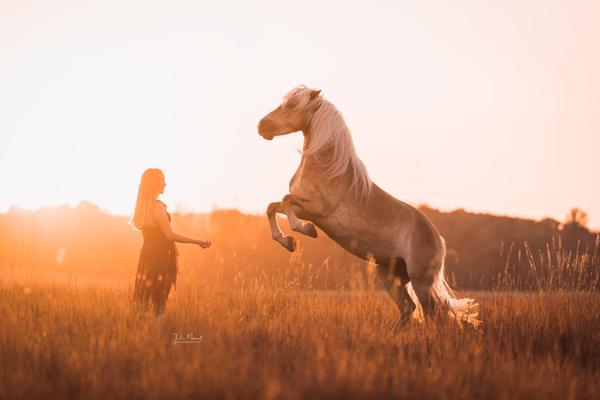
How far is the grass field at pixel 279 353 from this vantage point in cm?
357

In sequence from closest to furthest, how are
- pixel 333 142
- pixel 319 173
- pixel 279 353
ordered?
pixel 279 353 < pixel 319 173 < pixel 333 142

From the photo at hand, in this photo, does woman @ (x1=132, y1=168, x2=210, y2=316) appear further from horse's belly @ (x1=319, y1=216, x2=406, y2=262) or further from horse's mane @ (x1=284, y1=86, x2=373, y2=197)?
horse's mane @ (x1=284, y1=86, x2=373, y2=197)

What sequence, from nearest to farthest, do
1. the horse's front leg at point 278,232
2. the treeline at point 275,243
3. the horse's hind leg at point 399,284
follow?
the horse's front leg at point 278,232
the horse's hind leg at point 399,284
the treeline at point 275,243

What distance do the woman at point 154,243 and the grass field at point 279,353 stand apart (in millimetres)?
286

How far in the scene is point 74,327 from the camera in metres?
5.23

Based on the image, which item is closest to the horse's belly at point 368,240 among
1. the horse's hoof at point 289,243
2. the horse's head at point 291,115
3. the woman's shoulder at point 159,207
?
the horse's hoof at point 289,243

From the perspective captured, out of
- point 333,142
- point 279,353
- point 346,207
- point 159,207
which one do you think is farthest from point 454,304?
point 159,207

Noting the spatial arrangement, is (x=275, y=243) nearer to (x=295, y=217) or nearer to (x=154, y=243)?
(x=154, y=243)

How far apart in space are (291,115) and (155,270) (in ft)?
8.25

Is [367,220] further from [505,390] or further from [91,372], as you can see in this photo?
[91,372]

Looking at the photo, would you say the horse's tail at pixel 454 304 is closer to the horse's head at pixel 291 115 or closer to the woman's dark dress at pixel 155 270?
the horse's head at pixel 291 115

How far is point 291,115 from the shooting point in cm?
639

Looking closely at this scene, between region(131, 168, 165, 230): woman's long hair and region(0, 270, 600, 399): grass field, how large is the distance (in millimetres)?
1053

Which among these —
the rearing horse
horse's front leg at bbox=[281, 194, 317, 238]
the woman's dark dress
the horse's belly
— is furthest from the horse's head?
the woman's dark dress
